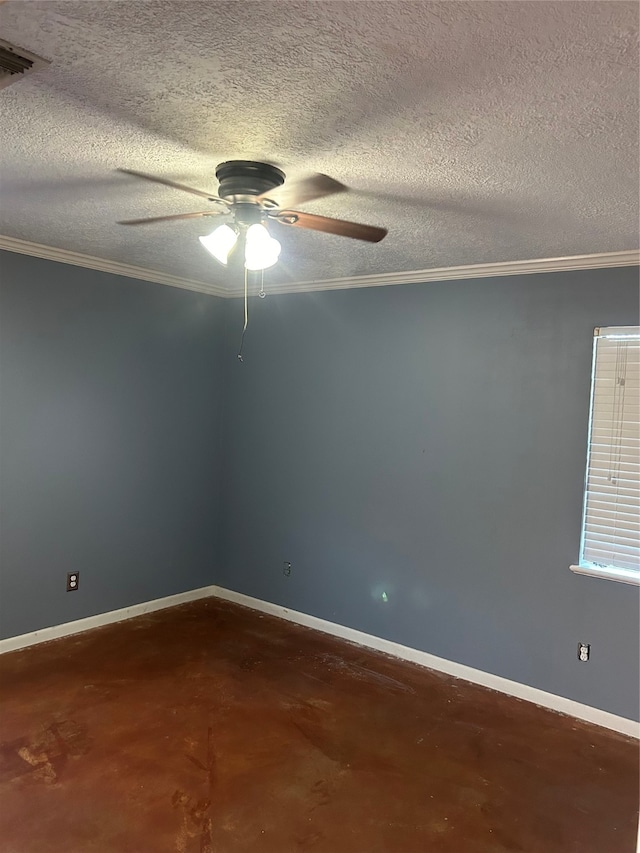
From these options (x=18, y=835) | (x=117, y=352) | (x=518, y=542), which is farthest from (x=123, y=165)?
(x=518, y=542)

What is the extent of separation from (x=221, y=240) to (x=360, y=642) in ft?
9.36

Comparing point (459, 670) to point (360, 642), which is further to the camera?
point (360, 642)

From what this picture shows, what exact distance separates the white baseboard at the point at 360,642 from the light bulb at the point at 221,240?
274cm

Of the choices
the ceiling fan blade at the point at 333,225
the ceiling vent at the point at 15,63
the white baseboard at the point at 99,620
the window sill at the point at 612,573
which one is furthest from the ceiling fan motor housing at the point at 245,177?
the white baseboard at the point at 99,620

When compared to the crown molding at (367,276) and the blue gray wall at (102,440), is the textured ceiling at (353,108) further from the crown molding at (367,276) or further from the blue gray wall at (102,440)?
the blue gray wall at (102,440)

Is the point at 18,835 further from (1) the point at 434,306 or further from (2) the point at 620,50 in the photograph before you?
(1) the point at 434,306

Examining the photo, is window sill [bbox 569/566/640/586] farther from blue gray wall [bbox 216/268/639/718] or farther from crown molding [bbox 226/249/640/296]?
crown molding [bbox 226/249/640/296]

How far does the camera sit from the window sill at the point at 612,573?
304 cm

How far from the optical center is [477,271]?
3.53m

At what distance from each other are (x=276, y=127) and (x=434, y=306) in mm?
2087

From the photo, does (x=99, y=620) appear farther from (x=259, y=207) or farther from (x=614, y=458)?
(x=614, y=458)

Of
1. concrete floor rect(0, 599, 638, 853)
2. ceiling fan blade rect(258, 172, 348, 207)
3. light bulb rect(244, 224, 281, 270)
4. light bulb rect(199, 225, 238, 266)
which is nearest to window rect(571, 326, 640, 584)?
concrete floor rect(0, 599, 638, 853)

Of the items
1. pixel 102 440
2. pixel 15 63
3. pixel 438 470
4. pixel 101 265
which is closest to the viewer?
pixel 15 63

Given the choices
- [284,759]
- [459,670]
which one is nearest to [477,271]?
[459,670]
